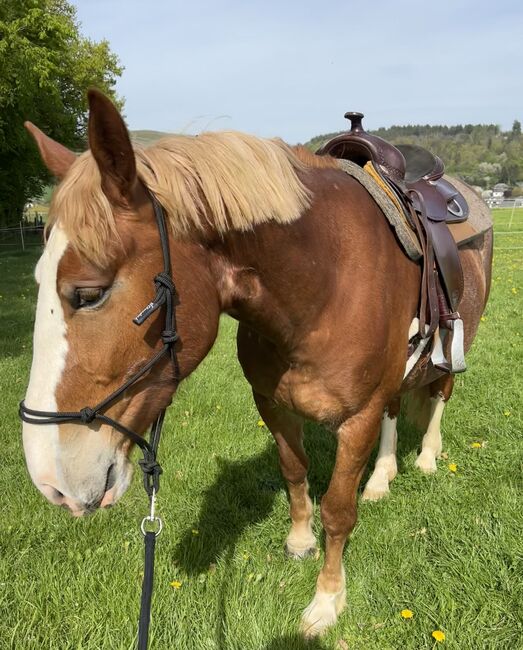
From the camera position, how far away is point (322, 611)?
250cm

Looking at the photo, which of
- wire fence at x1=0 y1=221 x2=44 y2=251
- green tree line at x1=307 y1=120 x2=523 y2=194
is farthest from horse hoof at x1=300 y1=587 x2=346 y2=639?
green tree line at x1=307 y1=120 x2=523 y2=194

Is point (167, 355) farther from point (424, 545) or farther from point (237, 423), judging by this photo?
point (237, 423)

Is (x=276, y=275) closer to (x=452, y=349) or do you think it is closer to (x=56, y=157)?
(x=56, y=157)

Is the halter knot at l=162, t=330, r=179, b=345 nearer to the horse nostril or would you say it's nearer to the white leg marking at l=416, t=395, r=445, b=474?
the horse nostril

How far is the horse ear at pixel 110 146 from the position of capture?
1.30 meters

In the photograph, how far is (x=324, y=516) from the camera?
100 inches

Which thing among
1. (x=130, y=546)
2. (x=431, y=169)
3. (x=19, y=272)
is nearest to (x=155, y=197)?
(x=130, y=546)

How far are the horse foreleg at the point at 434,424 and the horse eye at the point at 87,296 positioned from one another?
3019mm

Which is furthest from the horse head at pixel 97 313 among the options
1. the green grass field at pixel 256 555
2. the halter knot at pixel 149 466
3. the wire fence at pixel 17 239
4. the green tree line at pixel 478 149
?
the green tree line at pixel 478 149

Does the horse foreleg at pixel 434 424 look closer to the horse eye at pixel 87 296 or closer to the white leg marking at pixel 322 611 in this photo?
the white leg marking at pixel 322 611

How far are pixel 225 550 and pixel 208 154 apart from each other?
2268 millimetres

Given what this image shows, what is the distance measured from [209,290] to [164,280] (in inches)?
8.1

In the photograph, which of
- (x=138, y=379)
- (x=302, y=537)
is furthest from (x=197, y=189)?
(x=302, y=537)

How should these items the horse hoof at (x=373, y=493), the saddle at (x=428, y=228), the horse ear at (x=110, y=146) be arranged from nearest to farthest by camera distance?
the horse ear at (x=110, y=146)
the saddle at (x=428, y=228)
the horse hoof at (x=373, y=493)
